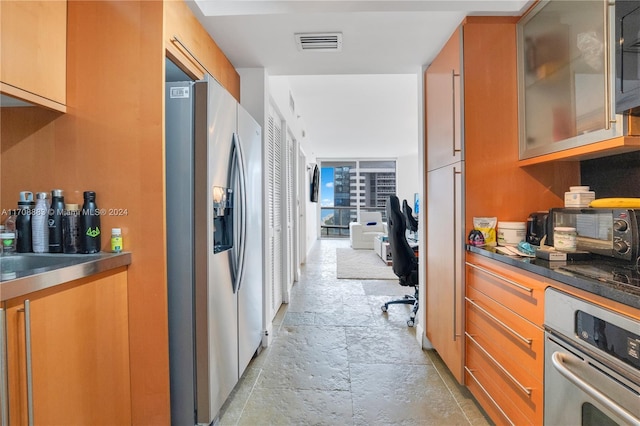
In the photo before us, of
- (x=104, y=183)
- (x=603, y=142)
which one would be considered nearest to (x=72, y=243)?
(x=104, y=183)

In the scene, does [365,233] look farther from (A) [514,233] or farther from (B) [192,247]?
(B) [192,247]

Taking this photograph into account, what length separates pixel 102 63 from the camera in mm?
1375

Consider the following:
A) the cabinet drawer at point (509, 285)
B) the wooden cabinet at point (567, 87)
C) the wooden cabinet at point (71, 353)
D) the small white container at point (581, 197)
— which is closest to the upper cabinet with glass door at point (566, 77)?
the wooden cabinet at point (567, 87)

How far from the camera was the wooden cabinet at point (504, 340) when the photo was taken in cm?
120

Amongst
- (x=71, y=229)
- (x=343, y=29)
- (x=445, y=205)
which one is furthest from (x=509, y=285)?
(x=71, y=229)

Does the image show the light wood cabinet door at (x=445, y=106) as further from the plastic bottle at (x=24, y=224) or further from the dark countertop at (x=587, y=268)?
the plastic bottle at (x=24, y=224)

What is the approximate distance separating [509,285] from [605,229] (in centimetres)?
44

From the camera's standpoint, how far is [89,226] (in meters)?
1.32

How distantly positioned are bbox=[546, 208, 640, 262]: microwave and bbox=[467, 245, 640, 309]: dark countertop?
0.06m


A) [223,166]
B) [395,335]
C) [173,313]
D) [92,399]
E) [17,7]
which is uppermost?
[17,7]

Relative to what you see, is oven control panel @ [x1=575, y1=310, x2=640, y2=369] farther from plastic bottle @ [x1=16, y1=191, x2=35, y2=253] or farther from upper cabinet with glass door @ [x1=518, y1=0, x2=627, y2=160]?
plastic bottle @ [x1=16, y1=191, x2=35, y2=253]

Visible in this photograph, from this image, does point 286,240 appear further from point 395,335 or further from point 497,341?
point 497,341

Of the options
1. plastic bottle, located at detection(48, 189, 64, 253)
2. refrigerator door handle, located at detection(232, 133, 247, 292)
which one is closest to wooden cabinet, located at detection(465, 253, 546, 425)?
refrigerator door handle, located at detection(232, 133, 247, 292)

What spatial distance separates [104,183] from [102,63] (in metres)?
0.56
